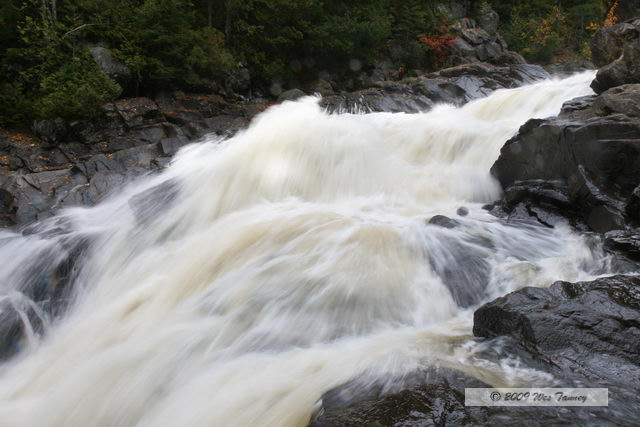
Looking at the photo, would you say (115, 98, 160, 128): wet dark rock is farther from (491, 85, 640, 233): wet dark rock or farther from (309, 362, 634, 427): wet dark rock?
(309, 362, 634, 427): wet dark rock

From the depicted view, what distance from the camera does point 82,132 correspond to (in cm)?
1141

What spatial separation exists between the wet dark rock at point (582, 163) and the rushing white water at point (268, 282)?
466 mm

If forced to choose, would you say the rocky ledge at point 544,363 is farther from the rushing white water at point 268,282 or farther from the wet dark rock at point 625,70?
the wet dark rock at point 625,70

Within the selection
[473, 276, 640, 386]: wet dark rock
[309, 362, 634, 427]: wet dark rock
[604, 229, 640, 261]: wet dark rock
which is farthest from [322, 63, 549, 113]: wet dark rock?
[309, 362, 634, 427]: wet dark rock

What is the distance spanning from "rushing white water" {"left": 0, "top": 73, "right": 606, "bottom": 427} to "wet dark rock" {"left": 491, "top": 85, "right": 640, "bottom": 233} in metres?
0.47

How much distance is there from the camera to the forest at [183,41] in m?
11.7

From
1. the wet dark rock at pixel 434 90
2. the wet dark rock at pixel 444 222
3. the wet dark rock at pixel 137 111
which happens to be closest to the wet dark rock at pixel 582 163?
the wet dark rock at pixel 444 222

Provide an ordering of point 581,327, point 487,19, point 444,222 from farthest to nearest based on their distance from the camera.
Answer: point 487,19
point 444,222
point 581,327

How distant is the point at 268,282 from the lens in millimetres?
4305

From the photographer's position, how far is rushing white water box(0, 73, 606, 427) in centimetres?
313

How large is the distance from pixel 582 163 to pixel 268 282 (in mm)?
4280

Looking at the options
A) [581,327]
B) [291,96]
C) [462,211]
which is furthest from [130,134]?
[581,327]

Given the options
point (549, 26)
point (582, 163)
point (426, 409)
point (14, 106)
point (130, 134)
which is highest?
point (549, 26)

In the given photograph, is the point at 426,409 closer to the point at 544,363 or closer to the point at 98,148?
the point at 544,363
